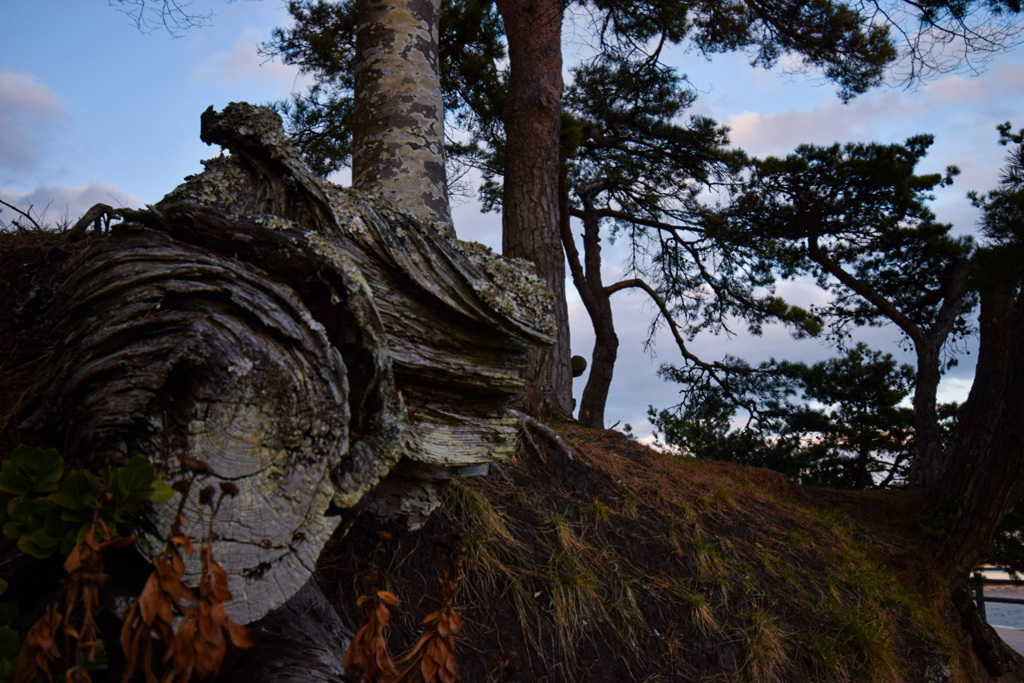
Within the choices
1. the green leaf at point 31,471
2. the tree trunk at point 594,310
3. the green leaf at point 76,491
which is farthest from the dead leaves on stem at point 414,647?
the tree trunk at point 594,310

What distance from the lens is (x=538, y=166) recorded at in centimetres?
652

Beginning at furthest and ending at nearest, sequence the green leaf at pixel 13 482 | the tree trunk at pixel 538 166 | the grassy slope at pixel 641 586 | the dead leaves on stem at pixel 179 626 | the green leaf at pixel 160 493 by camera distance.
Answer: the tree trunk at pixel 538 166
the grassy slope at pixel 641 586
the green leaf at pixel 13 482
the green leaf at pixel 160 493
the dead leaves on stem at pixel 179 626

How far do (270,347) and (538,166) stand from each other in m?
5.10

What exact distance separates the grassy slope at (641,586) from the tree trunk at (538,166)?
2.16ft

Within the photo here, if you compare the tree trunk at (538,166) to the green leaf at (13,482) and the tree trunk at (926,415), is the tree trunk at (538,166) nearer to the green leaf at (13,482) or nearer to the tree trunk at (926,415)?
the green leaf at (13,482)

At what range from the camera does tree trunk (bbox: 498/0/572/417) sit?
6223mm

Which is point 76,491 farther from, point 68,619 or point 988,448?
point 988,448

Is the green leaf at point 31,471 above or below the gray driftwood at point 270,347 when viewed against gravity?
below

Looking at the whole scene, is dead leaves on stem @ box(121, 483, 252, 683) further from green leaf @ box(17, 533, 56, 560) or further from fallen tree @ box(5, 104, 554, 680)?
green leaf @ box(17, 533, 56, 560)

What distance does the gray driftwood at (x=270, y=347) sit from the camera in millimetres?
1708

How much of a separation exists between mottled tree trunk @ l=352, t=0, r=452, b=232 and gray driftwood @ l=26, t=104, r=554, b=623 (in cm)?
158

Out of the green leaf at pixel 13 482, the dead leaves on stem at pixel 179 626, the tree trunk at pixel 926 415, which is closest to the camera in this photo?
the dead leaves on stem at pixel 179 626

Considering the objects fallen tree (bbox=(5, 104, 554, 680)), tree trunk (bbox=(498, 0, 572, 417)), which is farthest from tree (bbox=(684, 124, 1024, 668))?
fallen tree (bbox=(5, 104, 554, 680))

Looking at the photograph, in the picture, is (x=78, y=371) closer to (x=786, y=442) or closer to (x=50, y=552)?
(x=50, y=552)
